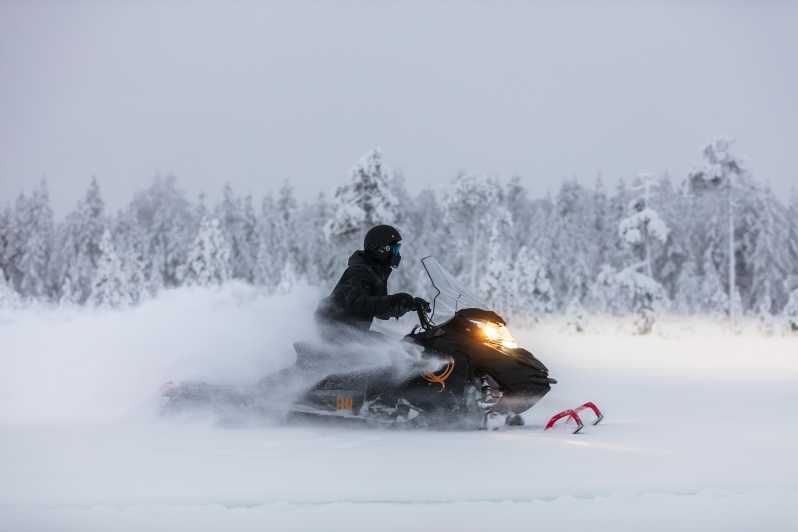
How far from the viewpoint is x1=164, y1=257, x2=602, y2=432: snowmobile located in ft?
23.5

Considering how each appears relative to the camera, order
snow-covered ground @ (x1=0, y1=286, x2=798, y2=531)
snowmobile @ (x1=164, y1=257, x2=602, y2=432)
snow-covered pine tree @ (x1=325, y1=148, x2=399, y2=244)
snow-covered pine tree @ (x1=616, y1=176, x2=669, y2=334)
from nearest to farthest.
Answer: snow-covered ground @ (x1=0, y1=286, x2=798, y2=531)
snowmobile @ (x1=164, y1=257, x2=602, y2=432)
snow-covered pine tree @ (x1=616, y1=176, x2=669, y2=334)
snow-covered pine tree @ (x1=325, y1=148, x2=399, y2=244)

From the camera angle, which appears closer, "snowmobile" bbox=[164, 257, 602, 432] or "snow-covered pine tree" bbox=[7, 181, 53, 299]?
"snowmobile" bbox=[164, 257, 602, 432]

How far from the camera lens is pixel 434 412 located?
24.0ft

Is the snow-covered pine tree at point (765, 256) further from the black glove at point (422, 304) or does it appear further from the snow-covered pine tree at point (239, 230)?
the black glove at point (422, 304)

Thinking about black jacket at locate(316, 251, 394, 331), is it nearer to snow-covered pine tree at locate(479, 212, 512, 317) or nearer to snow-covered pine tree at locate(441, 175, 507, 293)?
snow-covered pine tree at locate(479, 212, 512, 317)

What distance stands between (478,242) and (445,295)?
5292cm

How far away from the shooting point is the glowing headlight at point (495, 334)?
7.29m

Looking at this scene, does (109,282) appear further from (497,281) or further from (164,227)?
(497,281)

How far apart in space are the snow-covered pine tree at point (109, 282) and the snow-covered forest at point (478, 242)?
8cm

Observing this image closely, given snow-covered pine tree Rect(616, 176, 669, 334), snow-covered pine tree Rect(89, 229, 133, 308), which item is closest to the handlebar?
snow-covered pine tree Rect(616, 176, 669, 334)

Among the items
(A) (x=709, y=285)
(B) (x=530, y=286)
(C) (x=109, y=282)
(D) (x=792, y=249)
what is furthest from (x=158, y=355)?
(D) (x=792, y=249)

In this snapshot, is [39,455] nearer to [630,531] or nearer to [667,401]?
[630,531]

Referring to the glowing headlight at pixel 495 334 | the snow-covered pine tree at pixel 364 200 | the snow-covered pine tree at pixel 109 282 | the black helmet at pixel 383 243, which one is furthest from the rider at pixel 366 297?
the snow-covered pine tree at pixel 109 282

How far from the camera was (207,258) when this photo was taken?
183ft
